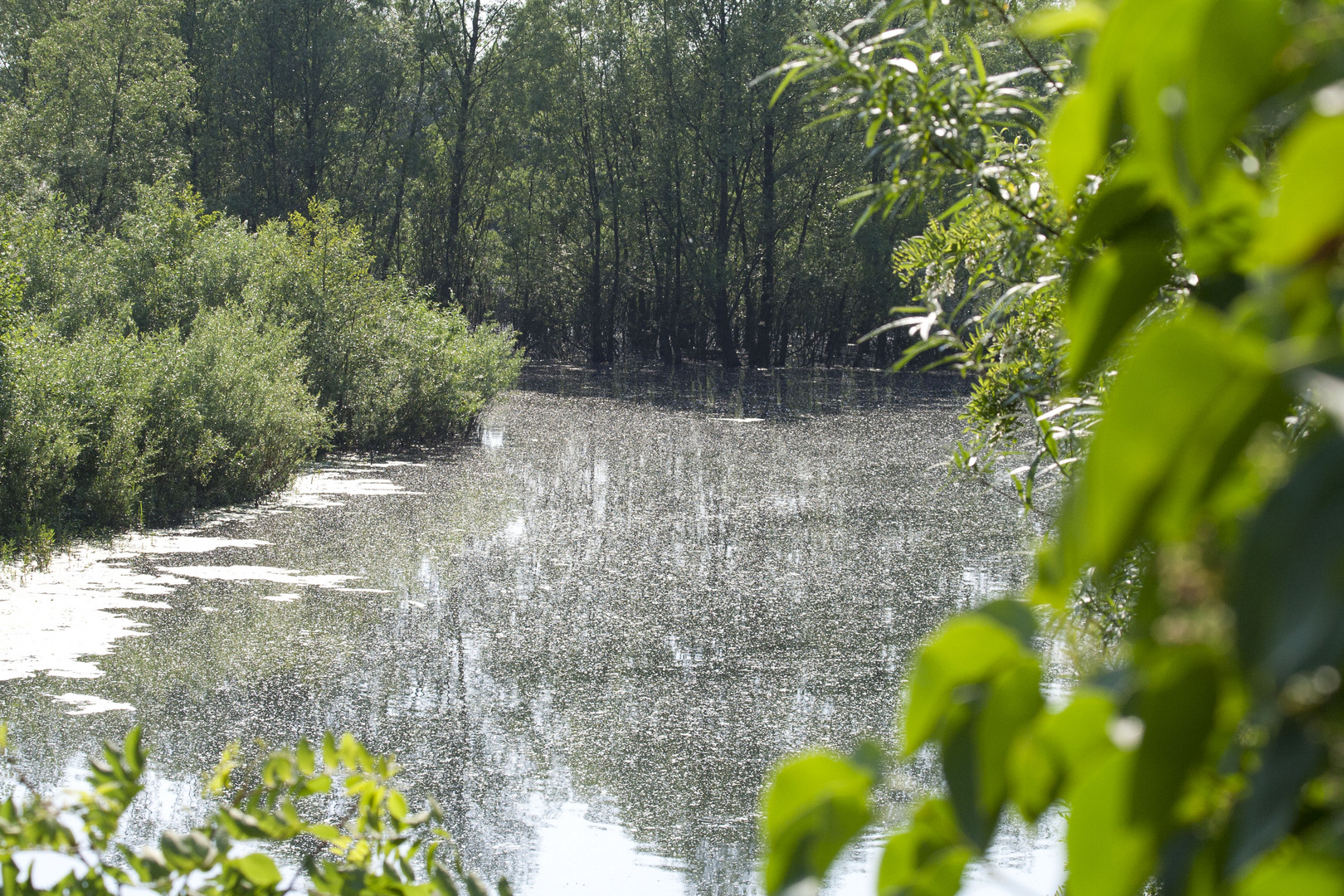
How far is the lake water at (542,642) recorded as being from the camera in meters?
4.19

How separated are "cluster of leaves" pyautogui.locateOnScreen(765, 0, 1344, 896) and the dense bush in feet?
24.9

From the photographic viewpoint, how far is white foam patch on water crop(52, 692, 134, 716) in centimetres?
477

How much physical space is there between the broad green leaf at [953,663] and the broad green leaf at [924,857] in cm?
7

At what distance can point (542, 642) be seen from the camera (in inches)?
235

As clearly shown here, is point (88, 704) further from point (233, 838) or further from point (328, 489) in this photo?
point (328, 489)

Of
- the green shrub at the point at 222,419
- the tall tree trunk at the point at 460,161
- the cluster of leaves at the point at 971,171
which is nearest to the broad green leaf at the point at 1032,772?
the cluster of leaves at the point at 971,171

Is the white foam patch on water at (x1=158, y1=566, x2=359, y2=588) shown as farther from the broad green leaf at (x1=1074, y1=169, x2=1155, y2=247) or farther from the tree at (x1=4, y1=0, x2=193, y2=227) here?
the tree at (x1=4, y1=0, x2=193, y2=227)

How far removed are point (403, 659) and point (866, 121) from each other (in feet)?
13.8

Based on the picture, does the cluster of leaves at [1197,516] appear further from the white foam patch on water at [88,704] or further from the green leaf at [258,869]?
the white foam patch on water at [88,704]

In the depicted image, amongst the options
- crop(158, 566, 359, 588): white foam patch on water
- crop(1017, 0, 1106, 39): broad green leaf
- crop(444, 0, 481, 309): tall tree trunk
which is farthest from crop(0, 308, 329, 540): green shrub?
crop(444, 0, 481, 309): tall tree trunk

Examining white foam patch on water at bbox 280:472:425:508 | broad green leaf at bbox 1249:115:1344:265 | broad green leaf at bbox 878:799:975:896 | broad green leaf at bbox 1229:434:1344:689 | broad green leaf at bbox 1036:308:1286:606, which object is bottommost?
white foam patch on water at bbox 280:472:425:508

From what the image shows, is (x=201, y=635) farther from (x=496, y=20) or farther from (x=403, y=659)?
(x=496, y=20)

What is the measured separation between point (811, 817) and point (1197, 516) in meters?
0.19

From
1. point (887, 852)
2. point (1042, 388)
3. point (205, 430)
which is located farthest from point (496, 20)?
point (887, 852)
